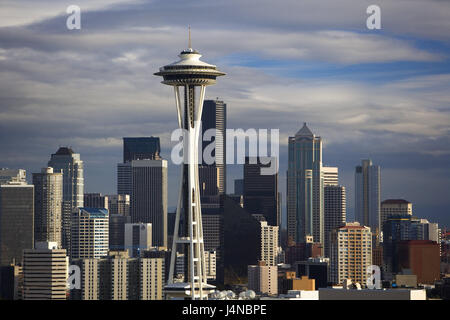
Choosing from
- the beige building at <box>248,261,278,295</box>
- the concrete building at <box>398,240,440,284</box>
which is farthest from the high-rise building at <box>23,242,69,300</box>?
the concrete building at <box>398,240,440,284</box>

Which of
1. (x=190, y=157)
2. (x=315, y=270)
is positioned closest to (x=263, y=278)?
(x=315, y=270)

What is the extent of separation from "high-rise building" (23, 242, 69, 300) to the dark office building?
3997 cm

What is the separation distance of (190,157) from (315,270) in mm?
72976

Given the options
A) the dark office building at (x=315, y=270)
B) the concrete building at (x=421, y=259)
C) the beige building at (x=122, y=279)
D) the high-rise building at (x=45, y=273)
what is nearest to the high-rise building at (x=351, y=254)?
the dark office building at (x=315, y=270)

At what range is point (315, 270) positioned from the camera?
182625mm

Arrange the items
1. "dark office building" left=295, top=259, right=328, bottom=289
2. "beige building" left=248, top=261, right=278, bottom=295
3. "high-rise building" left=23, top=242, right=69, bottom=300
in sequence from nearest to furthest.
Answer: "high-rise building" left=23, top=242, right=69, bottom=300, "beige building" left=248, top=261, right=278, bottom=295, "dark office building" left=295, top=259, right=328, bottom=289

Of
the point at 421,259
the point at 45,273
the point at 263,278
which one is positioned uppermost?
the point at 421,259

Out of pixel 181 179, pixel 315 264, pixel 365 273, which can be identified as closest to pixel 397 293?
pixel 181 179

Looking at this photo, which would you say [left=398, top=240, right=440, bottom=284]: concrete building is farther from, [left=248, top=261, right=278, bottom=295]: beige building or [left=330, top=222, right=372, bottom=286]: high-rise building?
[left=248, top=261, right=278, bottom=295]: beige building

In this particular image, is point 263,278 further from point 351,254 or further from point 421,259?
point 421,259

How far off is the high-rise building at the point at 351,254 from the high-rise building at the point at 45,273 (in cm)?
4248

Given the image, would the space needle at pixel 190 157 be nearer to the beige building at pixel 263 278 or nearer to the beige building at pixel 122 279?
the beige building at pixel 122 279

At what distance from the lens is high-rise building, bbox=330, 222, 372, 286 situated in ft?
565
